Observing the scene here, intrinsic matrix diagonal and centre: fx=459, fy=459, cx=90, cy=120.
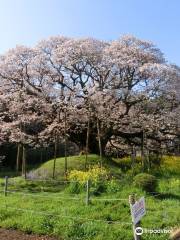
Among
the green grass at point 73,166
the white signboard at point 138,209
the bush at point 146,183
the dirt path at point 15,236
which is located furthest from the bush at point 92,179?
the white signboard at point 138,209

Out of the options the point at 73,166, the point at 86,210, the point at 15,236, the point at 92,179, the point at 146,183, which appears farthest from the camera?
the point at 73,166

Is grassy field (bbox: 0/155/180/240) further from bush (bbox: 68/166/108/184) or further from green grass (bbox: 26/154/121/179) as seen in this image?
green grass (bbox: 26/154/121/179)

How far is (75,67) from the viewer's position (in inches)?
1016

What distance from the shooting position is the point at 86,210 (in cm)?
1432

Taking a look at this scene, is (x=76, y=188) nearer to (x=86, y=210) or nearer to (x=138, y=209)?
(x=86, y=210)

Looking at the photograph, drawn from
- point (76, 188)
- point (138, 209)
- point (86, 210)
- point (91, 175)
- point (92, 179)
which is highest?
point (91, 175)

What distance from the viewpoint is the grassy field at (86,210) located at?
40.3ft

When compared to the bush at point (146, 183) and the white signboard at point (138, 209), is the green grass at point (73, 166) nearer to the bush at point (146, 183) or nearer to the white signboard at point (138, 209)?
the bush at point (146, 183)

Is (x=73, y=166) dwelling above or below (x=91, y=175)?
above

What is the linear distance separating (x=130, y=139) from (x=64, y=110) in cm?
530

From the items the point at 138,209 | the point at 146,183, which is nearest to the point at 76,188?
the point at 146,183

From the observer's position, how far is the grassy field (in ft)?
40.3

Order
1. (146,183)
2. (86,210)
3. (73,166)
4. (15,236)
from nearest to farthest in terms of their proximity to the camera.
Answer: (15,236), (86,210), (146,183), (73,166)

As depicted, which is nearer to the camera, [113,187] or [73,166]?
[113,187]
